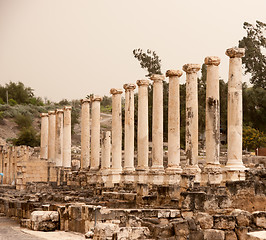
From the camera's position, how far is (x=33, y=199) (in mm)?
26266

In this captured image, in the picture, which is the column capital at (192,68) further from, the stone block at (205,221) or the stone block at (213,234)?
the stone block at (213,234)

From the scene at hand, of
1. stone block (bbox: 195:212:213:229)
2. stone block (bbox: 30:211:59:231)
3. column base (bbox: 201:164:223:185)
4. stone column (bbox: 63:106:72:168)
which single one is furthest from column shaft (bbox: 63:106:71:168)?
stone block (bbox: 195:212:213:229)

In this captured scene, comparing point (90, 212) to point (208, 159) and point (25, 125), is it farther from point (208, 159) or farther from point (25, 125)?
point (25, 125)

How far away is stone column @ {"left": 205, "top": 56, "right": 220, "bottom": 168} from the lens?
80.5ft

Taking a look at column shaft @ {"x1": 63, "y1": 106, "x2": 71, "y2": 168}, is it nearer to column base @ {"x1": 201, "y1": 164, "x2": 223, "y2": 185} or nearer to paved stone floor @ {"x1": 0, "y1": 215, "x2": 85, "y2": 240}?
column base @ {"x1": 201, "y1": 164, "x2": 223, "y2": 185}

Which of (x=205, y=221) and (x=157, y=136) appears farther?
(x=157, y=136)

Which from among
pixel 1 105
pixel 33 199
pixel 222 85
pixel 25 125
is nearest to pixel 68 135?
pixel 33 199

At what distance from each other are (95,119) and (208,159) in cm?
1315

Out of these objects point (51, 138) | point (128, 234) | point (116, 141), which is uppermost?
point (51, 138)

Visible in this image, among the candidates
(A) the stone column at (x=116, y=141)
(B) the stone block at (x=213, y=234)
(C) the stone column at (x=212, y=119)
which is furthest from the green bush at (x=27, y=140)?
(B) the stone block at (x=213, y=234)

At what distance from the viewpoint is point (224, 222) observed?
1594 centimetres

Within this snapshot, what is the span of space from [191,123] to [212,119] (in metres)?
1.85

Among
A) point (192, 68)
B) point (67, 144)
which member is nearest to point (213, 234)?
point (192, 68)

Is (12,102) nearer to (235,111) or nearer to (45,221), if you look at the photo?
(235,111)
